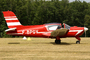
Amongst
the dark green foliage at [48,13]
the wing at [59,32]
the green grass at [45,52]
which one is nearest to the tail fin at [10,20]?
the wing at [59,32]

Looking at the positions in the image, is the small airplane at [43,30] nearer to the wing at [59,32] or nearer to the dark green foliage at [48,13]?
the wing at [59,32]

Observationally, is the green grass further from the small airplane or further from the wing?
the small airplane

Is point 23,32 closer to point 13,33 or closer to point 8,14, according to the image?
point 13,33

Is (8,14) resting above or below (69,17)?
above

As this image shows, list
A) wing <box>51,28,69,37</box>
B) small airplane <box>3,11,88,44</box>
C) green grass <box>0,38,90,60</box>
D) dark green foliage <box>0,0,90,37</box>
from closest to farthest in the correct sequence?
1. green grass <box>0,38,90,60</box>
2. wing <box>51,28,69,37</box>
3. small airplane <box>3,11,88,44</box>
4. dark green foliage <box>0,0,90,37</box>

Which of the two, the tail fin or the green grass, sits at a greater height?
the tail fin

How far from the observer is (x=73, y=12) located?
215 ft

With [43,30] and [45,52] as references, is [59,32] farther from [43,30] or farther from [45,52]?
[45,52]

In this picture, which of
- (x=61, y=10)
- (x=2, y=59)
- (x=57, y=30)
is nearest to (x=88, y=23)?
(x=61, y=10)

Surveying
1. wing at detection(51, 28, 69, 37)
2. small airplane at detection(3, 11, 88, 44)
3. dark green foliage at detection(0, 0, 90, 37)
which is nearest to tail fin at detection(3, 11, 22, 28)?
small airplane at detection(3, 11, 88, 44)

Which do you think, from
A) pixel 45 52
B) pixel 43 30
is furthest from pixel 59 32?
pixel 45 52

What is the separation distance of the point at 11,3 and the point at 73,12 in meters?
25.7

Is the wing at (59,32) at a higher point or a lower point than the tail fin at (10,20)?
lower

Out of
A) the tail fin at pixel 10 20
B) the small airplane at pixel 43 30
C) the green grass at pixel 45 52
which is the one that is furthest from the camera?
the tail fin at pixel 10 20
